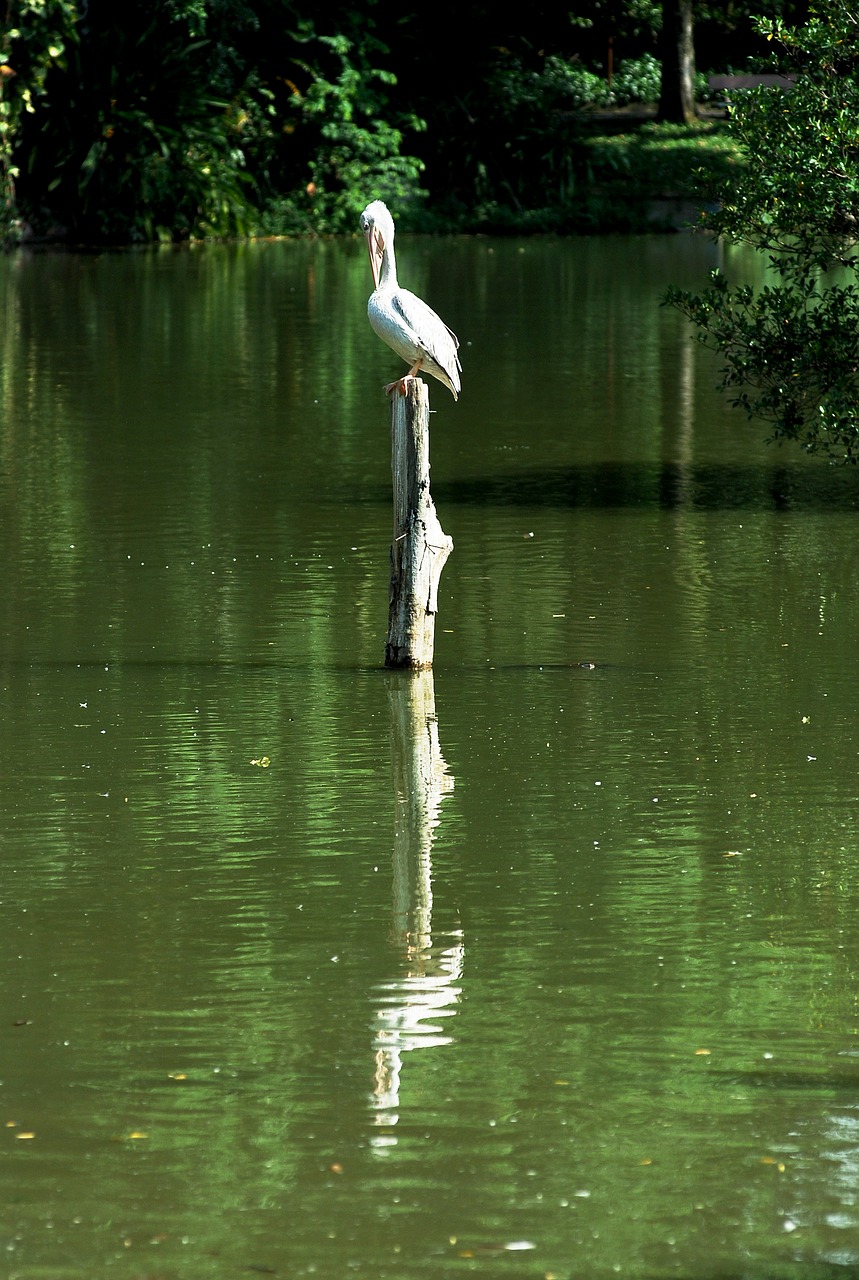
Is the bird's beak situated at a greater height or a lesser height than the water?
greater

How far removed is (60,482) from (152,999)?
9.51 metres

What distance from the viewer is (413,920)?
21.1 feet

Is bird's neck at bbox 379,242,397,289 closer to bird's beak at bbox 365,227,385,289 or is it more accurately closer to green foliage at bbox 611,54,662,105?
bird's beak at bbox 365,227,385,289

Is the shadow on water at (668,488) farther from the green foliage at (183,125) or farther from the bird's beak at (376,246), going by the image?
the green foliage at (183,125)

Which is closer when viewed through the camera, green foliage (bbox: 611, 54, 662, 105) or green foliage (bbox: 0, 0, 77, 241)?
green foliage (bbox: 0, 0, 77, 241)

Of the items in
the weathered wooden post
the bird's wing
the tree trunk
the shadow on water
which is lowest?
the shadow on water

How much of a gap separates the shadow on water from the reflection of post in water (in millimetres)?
5291

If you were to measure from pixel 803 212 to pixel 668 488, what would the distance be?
2530 millimetres

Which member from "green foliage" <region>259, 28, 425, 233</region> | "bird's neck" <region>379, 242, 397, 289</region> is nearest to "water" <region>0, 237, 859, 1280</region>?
"bird's neck" <region>379, 242, 397, 289</region>

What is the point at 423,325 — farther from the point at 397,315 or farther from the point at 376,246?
the point at 376,246

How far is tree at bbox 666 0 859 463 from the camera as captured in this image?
41.9 feet

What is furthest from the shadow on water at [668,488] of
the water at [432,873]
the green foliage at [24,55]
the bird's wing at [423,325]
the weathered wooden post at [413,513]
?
the green foliage at [24,55]

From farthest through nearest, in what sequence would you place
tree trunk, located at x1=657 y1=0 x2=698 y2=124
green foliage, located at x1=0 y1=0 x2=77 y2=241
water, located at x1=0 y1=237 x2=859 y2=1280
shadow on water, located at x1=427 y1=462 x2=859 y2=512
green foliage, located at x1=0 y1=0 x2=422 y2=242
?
tree trunk, located at x1=657 y1=0 x2=698 y2=124 < green foliage, located at x1=0 y1=0 x2=422 y2=242 < green foliage, located at x1=0 y1=0 x2=77 y2=241 < shadow on water, located at x1=427 y1=462 x2=859 y2=512 < water, located at x1=0 y1=237 x2=859 y2=1280

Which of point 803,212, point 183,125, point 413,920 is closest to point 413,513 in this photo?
point 413,920
